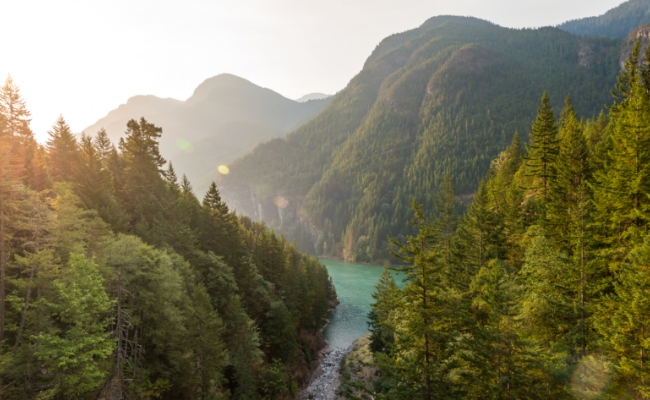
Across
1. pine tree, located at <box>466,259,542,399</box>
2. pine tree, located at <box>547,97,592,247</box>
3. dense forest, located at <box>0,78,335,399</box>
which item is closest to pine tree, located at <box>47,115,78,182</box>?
dense forest, located at <box>0,78,335,399</box>

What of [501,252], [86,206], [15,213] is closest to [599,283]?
[501,252]

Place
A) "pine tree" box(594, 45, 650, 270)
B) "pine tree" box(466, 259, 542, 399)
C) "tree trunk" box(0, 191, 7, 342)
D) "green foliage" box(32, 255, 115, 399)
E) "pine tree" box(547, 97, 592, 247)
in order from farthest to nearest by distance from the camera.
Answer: "pine tree" box(547, 97, 592, 247) < "pine tree" box(594, 45, 650, 270) < "tree trunk" box(0, 191, 7, 342) < "green foliage" box(32, 255, 115, 399) < "pine tree" box(466, 259, 542, 399)

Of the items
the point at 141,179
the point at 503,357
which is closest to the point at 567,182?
the point at 503,357

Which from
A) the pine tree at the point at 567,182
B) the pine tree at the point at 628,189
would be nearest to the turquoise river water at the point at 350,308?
the pine tree at the point at 567,182

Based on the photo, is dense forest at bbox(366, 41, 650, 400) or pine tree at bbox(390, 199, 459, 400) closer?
dense forest at bbox(366, 41, 650, 400)

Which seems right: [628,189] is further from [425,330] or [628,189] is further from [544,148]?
[425,330]

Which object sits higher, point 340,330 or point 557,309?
point 557,309

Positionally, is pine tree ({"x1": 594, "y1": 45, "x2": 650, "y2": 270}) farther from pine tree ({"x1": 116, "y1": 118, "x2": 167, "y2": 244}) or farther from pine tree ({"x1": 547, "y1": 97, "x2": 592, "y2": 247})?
pine tree ({"x1": 116, "y1": 118, "x2": 167, "y2": 244})
